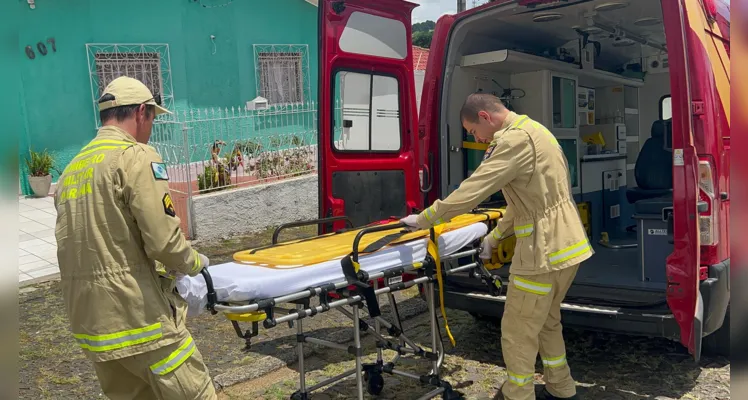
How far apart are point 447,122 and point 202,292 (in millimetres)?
2865

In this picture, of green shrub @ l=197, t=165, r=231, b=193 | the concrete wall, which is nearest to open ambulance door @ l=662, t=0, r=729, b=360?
the concrete wall

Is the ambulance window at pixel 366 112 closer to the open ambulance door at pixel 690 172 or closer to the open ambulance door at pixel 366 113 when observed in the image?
the open ambulance door at pixel 366 113

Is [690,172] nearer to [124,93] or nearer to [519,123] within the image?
[519,123]

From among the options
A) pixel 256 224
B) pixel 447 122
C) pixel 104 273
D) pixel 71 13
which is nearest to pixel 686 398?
pixel 447 122

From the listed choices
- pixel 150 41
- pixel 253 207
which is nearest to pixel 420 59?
pixel 150 41

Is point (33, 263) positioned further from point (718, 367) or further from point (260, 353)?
point (718, 367)

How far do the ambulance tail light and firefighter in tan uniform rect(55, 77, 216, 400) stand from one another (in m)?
2.68

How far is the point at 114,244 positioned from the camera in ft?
7.43

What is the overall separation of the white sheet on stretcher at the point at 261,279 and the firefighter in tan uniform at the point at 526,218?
0.34m

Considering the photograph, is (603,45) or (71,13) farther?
(71,13)

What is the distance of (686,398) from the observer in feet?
11.6

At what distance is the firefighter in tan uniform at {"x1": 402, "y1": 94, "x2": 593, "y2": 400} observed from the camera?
10.5ft

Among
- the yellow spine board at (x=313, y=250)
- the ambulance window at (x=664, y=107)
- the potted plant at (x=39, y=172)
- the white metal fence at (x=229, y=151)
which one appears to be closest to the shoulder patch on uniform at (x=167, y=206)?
the yellow spine board at (x=313, y=250)

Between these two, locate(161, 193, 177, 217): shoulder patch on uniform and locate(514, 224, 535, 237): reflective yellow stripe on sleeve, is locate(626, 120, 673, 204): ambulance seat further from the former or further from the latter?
locate(161, 193, 177, 217): shoulder patch on uniform
